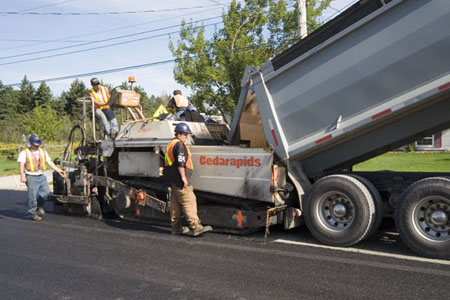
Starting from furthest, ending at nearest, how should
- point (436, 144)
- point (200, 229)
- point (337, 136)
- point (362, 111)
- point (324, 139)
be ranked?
1. point (436, 144)
2. point (200, 229)
3. point (324, 139)
4. point (337, 136)
5. point (362, 111)

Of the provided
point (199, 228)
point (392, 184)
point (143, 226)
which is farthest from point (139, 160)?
point (392, 184)

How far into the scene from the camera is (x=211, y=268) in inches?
186

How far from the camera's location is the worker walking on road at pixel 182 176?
20.1ft

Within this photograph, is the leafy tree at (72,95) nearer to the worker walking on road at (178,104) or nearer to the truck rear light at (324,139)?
the worker walking on road at (178,104)

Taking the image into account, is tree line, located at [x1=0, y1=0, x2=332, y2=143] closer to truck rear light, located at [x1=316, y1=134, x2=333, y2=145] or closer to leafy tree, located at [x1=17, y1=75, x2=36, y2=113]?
truck rear light, located at [x1=316, y1=134, x2=333, y2=145]

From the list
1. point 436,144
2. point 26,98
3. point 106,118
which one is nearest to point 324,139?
point 106,118

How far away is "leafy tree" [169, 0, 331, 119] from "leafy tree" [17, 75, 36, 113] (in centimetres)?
5104

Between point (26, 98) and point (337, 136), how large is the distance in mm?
62155

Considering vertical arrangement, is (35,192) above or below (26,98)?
below

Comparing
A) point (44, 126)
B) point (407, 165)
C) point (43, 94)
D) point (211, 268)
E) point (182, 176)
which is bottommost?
point (211, 268)

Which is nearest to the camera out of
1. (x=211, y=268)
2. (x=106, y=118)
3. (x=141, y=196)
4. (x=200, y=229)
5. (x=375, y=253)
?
(x=211, y=268)

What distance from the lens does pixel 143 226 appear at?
23.4 ft

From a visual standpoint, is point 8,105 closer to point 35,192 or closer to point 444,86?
point 35,192

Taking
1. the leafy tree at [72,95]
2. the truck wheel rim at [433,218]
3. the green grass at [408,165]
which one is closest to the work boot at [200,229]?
the truck wheel rim at [433,218]
